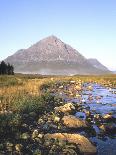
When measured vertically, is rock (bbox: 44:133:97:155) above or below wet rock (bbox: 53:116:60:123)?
below

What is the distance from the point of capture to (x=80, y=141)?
19.0 m

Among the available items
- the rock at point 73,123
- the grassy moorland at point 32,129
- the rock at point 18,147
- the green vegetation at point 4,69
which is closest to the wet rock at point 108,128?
the grassy moorland at point 32,129

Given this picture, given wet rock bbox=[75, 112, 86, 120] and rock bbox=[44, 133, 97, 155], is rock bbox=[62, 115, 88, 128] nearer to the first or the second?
rock bbox=[44, 133, 97, 155]

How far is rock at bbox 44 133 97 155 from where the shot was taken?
18.3 meters

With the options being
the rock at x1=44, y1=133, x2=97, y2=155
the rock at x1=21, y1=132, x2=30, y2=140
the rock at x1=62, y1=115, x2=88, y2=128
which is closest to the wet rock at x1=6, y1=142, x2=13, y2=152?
the rock at x1=21, y1=132, x2=30, y2=140

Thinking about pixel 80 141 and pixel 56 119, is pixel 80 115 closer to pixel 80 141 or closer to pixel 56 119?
pixel 56 119

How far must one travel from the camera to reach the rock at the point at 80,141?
18.3m

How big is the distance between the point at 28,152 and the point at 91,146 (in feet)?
10.8

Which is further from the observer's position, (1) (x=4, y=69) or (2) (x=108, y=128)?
(1) (x=4, y=69)

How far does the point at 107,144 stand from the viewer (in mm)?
20109

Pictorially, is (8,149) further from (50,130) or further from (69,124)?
(69,124)

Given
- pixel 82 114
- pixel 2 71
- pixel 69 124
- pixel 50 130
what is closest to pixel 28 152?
pixel 50 130

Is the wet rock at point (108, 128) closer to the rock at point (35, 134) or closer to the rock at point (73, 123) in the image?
the rock at point (73, 123)

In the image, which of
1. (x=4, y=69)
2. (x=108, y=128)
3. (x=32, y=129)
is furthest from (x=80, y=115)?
(x=4, y=69)
